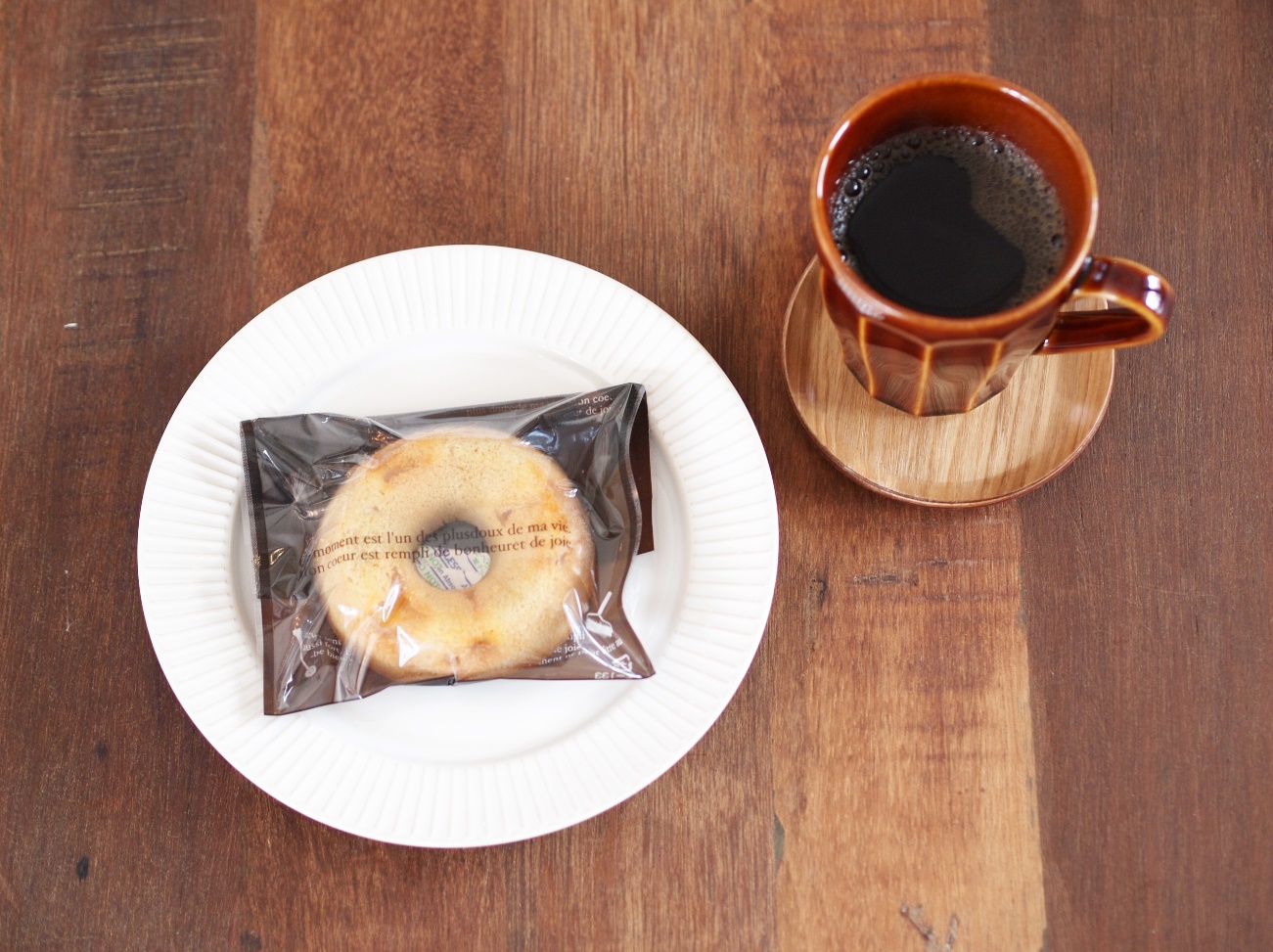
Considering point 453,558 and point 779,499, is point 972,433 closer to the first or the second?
point 779,499

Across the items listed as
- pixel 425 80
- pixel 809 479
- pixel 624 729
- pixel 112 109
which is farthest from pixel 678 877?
pixel 112 109

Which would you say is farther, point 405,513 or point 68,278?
point 68,278

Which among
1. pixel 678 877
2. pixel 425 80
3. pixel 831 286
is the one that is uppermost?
pixel 425 80

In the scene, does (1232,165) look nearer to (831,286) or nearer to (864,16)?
(864,16)

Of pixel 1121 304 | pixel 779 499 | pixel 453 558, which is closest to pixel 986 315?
pixel 1121 304

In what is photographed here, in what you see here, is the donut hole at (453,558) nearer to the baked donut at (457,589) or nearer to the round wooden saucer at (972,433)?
the baked donut at (457,589)

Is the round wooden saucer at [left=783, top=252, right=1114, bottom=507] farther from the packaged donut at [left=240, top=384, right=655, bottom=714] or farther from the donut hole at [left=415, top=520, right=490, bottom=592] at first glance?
the donut hole at [left=415, top=520, right=490, bottom=592]
